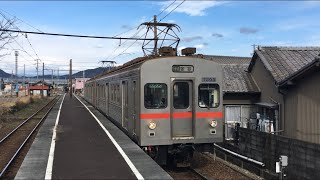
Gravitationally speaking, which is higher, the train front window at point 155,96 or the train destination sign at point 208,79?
the train destination sign at point 208,79

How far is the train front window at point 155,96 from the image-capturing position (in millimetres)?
11039

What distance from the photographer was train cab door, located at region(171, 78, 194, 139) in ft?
36.9

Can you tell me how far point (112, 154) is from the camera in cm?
1106

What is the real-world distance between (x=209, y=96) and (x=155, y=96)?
1.64 m

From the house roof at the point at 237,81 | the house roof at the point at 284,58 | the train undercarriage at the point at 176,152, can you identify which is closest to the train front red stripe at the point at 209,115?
the train undercarriage at the point at 176,152

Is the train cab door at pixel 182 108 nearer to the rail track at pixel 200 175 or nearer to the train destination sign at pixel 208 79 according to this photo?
the train destination sign at pixel 208 79

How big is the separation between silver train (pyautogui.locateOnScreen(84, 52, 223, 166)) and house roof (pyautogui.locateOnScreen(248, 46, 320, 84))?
6.95 metres

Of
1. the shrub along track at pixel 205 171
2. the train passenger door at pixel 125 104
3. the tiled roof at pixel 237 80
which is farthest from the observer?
the tiled roof at pixel 237 80

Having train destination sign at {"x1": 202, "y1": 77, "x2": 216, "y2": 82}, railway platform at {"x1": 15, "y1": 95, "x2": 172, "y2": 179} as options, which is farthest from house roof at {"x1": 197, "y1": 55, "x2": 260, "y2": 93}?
train destination sign at {"x1": 202, "y1": 77, "x2": 216, "y2": 82}

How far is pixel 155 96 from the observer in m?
11.1

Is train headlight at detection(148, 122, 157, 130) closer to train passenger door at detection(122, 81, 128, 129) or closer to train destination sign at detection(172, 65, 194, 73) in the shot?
train destination sign at detection(172, 65, 194, 73)

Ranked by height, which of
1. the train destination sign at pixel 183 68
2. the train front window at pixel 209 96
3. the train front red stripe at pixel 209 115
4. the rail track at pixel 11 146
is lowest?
the rail track at pixel 11 146

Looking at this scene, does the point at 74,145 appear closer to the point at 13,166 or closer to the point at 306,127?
the point at 13,166

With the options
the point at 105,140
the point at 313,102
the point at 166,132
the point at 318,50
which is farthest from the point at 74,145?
the point at 318,50
